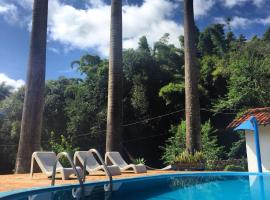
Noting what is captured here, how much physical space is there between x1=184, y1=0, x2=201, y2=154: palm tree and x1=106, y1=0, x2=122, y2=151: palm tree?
3.50m

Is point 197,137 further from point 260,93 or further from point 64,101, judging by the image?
point 64,101

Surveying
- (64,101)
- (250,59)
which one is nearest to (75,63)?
(64,101)

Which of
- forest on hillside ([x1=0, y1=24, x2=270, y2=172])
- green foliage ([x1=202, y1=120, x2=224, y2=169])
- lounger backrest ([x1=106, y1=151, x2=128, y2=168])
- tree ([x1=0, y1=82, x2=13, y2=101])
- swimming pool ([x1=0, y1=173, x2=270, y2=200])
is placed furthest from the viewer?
tree ([x1=0, y1=82, x2=13, y2=101])

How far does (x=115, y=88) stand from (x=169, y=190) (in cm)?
647

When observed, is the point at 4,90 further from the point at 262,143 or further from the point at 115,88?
the point at 262,143

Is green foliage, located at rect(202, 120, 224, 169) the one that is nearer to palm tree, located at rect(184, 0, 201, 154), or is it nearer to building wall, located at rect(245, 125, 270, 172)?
palm tree, located at rect(184, 0, 201, 154)

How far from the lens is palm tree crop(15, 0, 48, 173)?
539 inches

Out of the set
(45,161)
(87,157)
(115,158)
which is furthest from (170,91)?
(45,161)

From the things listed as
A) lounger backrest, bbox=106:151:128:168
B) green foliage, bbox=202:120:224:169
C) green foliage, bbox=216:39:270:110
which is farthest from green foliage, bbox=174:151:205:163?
green foliage, bbox=216:39:270:110

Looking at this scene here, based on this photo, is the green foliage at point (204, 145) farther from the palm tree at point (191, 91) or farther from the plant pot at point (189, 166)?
the plant pot at point (189, 166)

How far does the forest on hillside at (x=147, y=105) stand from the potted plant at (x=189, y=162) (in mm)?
8668

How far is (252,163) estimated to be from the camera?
14992mm

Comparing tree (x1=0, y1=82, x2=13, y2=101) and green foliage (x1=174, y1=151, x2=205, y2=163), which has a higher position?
tree (x1=0, y1=82, x2=13, y2=101)

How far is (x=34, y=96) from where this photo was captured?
1394cm
